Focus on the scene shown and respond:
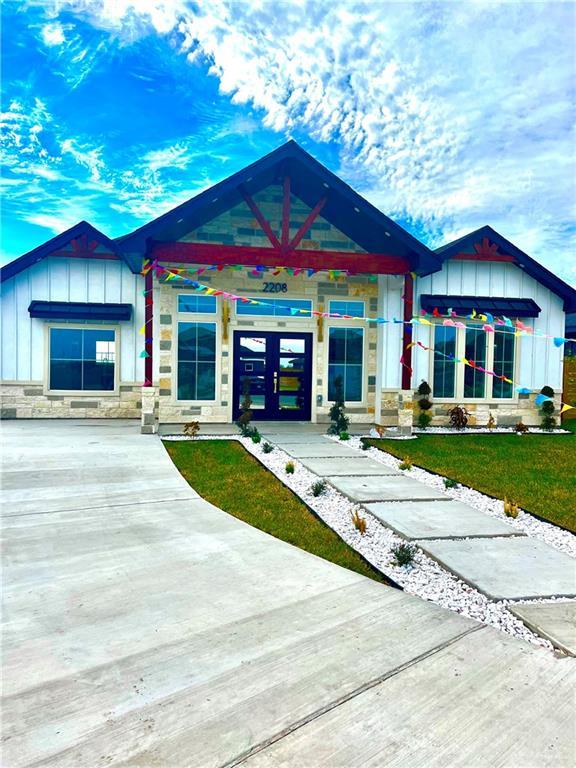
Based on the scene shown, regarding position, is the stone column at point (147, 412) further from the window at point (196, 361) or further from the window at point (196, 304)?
the window at point (196, 304)

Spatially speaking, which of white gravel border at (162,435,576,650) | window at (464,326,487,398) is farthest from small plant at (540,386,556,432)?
white gravel border at (162,435,576,650)

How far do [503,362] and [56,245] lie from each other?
11.5 metres

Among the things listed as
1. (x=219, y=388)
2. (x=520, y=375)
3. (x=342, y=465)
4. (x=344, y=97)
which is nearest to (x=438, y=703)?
(x=342, y=465)

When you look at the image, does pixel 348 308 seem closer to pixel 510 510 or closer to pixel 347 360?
pixel 347 360

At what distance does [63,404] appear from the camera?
42.0 ft

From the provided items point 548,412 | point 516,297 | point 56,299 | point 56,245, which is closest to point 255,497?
point 56,299

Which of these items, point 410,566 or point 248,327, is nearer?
point 410,566

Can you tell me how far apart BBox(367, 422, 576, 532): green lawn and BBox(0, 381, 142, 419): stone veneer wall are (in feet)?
21.4

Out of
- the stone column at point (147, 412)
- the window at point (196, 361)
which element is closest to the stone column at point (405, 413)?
the window at point (196, 361)

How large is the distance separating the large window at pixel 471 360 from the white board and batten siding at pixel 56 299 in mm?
7592

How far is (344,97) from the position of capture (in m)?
19.0

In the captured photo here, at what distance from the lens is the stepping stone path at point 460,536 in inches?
147

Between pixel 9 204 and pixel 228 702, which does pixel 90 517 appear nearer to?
pixel 228 702

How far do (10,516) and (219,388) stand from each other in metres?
7.23
